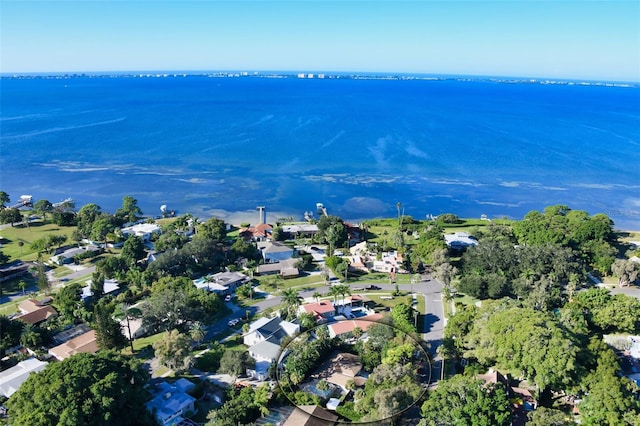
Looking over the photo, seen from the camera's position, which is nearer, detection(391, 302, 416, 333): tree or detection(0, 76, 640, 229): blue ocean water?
detection(391, 302, 416, 333): tree

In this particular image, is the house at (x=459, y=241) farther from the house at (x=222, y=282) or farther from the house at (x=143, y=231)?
the house at (x=143, y=231)

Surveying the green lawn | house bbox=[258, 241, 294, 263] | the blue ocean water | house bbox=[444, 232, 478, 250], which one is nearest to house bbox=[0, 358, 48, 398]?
house bbox=[258, 241, 294, 263]

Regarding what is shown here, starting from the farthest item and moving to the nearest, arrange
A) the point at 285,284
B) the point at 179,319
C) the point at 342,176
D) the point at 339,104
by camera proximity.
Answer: the point at 339,104, the point at 342,176, the point at 285,284, the point at 179,319

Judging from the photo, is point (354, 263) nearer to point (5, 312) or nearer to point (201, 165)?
point (5, 312)

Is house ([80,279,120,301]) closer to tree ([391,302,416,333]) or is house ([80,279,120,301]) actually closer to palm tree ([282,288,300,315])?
palm tree ([282,288,300,315])

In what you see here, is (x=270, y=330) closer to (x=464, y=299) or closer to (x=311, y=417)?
(x=311, y=417)

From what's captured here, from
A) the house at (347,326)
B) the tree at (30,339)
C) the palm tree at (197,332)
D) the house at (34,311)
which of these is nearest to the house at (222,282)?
the palm tree at (197,332)

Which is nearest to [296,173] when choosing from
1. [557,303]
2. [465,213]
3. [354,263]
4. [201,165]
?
[201,165]
